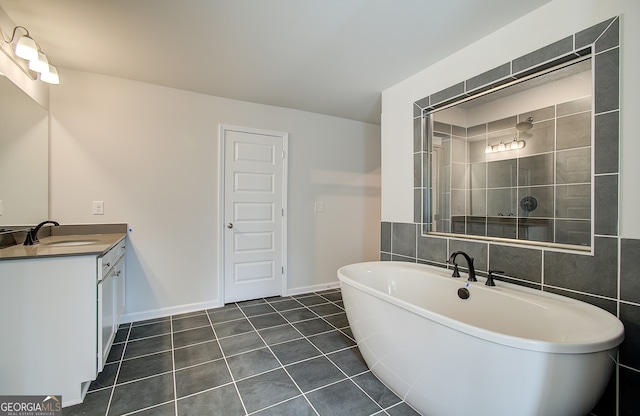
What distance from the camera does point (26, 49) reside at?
1.70m

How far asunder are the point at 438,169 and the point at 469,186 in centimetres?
29

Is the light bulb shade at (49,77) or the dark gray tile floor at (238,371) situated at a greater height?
the light bulb shade at (49,77)

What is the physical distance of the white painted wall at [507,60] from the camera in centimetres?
129

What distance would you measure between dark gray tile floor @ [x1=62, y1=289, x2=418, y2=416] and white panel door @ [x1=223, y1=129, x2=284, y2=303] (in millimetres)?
530

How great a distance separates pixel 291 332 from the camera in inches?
93.7

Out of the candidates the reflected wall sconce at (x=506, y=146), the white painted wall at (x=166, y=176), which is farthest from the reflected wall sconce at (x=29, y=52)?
the reflected wall sconce at (x=506, y=146)

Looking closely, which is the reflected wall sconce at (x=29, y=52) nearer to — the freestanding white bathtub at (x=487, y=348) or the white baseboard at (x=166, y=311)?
the white baseboard at (x=166, y=311)

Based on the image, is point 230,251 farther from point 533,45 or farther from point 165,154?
point 533,45

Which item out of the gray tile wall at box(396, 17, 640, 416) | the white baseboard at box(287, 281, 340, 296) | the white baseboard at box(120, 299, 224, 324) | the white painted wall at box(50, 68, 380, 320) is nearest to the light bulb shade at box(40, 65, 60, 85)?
the white painted wall at box(50, 68, 380, 320)

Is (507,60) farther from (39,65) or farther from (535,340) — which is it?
(39,65)

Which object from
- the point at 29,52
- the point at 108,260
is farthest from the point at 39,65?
the point at 108,260

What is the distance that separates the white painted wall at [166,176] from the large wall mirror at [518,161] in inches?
62.3

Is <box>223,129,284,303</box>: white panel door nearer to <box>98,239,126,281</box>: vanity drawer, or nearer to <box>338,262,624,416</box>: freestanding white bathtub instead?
<box>98,239,126,281</box>: vanity drawer

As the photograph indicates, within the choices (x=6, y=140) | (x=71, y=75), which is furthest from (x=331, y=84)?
(x=6, y=140)
